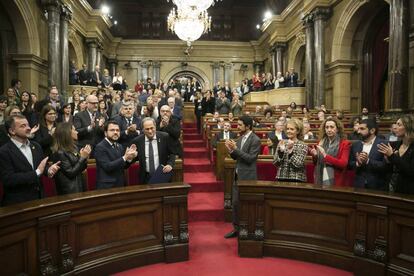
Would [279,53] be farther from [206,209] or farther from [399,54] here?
[206,209]

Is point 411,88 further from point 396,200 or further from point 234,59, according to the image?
point 234,59

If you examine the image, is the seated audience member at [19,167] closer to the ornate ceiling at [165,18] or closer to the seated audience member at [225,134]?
the seated audience member at [225,134]

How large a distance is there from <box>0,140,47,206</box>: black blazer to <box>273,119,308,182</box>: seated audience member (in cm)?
225

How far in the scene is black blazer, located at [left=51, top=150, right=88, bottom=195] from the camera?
10.8ft

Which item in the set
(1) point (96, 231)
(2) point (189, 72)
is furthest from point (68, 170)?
(2) point (189, 72)

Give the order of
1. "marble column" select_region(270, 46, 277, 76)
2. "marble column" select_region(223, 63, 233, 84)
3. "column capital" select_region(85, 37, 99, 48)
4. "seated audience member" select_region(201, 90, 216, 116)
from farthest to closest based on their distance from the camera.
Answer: "marble column" select_region(223, 63, 233, 84) → "marble column" select_region(270, 46, 277, 76) → "column capital" select_region(85, 37, 99, 48) → "seated audience member" select_region(201, 90, 216, 116)

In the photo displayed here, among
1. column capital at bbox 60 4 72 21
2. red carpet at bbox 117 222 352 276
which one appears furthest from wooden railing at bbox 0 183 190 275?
column capital at bbox 60 4 72 21

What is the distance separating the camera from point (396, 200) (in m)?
2.88

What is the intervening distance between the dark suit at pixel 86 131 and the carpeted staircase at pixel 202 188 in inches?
60.0

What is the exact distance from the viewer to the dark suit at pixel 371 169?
138 inches

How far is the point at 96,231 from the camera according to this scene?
10.4 feet

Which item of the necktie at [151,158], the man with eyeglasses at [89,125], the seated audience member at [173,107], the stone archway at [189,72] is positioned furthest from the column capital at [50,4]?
the stone archway at [189,72]

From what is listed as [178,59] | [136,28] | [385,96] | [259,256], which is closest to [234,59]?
[178,59]

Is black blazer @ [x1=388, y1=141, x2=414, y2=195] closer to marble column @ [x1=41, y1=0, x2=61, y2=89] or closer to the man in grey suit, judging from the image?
the man in grey suit
